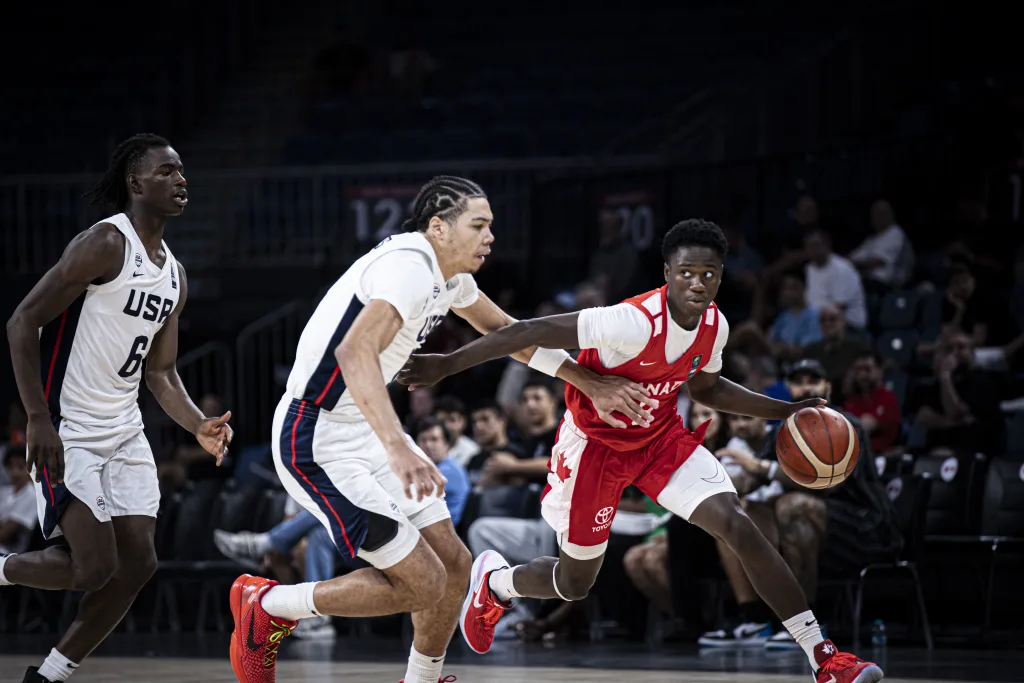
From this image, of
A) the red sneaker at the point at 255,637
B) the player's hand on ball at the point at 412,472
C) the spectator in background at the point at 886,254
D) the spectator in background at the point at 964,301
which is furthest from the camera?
the spectator in background at the point at 886,254

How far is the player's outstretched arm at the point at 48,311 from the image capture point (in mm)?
4832

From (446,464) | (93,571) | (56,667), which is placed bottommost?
(56,667)

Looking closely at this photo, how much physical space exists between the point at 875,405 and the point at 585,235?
4.29 m

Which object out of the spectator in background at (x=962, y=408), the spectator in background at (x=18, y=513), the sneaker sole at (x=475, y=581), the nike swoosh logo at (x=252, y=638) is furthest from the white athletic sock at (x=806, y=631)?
the spectator in background at (x=18, y=513)

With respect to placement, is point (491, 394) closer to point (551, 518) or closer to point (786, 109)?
point (786, 109)

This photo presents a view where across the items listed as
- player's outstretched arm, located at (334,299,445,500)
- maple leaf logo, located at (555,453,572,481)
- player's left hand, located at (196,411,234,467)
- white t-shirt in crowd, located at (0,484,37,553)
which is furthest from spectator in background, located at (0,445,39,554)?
player's outstretched arm, located at (334,299,445,500)

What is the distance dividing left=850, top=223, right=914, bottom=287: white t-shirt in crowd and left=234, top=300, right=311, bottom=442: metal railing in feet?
16.7

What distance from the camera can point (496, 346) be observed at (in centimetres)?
509

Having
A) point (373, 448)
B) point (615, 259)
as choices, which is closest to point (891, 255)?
point (615, 259)

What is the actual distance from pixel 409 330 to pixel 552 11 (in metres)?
13.9

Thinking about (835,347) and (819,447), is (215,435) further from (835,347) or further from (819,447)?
(835,347)

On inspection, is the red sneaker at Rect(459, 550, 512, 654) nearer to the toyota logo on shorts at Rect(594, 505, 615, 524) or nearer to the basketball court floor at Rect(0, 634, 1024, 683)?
the basketball court floor at Rect(0, 634, 1024, 683)

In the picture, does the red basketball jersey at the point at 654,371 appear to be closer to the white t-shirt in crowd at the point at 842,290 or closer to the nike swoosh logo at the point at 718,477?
the nike swoosh logo at the point at 718,477

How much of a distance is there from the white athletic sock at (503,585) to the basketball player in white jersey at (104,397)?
1.44 m
